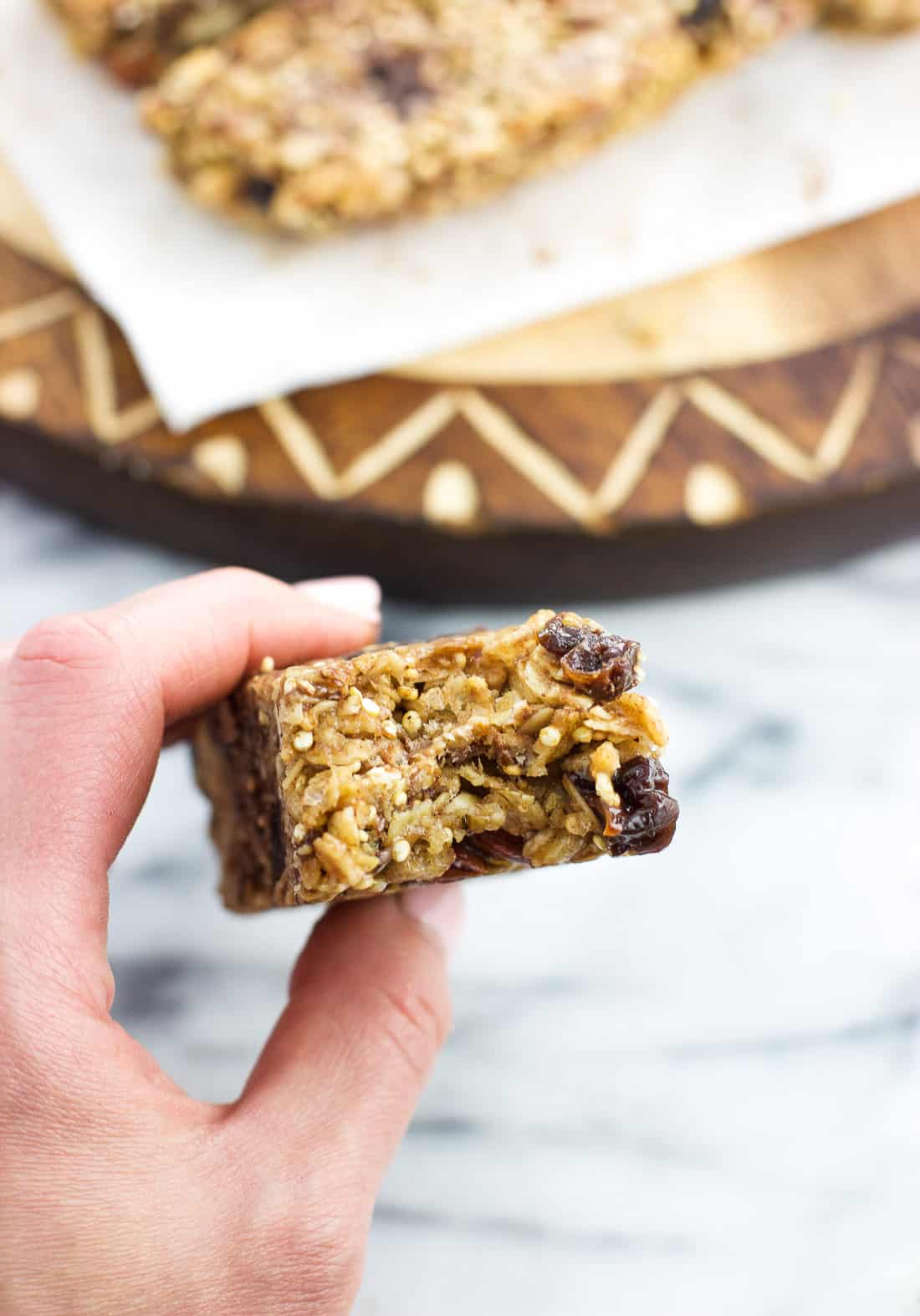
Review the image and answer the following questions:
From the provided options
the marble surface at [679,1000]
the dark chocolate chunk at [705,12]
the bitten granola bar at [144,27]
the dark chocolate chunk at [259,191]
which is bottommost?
the marble surface at [679,1000]

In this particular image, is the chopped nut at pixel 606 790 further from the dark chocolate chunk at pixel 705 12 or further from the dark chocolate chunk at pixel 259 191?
the dark chocolate chunk at pixel 705 12

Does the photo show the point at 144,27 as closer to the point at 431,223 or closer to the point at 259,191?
the point at 259,191

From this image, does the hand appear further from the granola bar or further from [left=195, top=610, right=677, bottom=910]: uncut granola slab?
the granola bar

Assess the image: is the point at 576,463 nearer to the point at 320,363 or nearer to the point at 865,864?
the point at 320,363

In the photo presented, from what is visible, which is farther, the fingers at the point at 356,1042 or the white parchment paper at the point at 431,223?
the white parchment paper at the point at 431,223

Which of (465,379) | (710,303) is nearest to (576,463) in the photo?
(465,379)

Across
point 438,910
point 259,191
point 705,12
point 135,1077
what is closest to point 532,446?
point 259,191

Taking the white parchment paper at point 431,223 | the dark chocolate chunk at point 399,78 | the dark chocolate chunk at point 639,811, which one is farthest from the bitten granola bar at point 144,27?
the dark chocolate chunk at point 639,811
